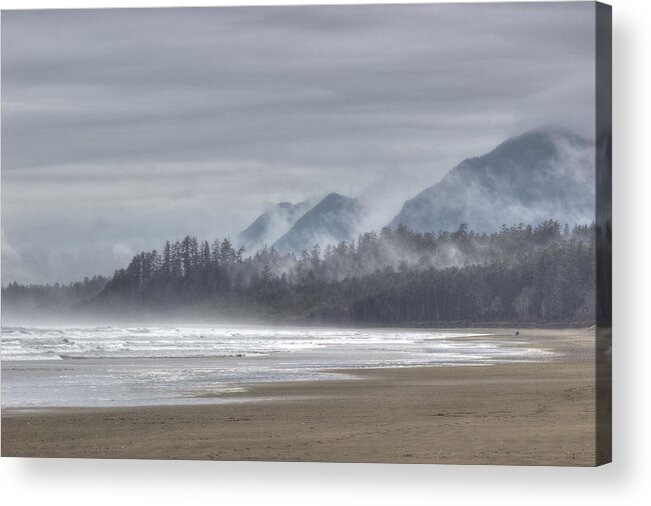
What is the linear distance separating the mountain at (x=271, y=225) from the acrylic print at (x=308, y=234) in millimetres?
28

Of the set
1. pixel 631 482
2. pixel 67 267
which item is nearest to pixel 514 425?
pixel 631 482

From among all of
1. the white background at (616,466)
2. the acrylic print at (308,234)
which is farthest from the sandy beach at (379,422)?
the white background at (616,466)

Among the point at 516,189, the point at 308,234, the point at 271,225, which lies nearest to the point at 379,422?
the point at 308,234

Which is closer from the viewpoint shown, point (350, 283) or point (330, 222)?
point (330, 222)

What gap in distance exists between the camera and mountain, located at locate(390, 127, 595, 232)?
54.6ft

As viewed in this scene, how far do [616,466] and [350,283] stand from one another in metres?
3.32

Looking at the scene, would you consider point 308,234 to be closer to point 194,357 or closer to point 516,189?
point 194,357

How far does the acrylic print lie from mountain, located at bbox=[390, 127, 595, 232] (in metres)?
0.02

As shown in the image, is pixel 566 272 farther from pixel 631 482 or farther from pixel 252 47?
pixel 252 47

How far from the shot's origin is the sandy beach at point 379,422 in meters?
16.8

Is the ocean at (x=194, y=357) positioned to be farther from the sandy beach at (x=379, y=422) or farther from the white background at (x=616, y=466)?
the white background at (x=616, y=466)

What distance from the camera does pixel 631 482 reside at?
16734mm

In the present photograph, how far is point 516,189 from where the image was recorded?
679 inches

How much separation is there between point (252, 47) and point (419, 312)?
10.7 feet
